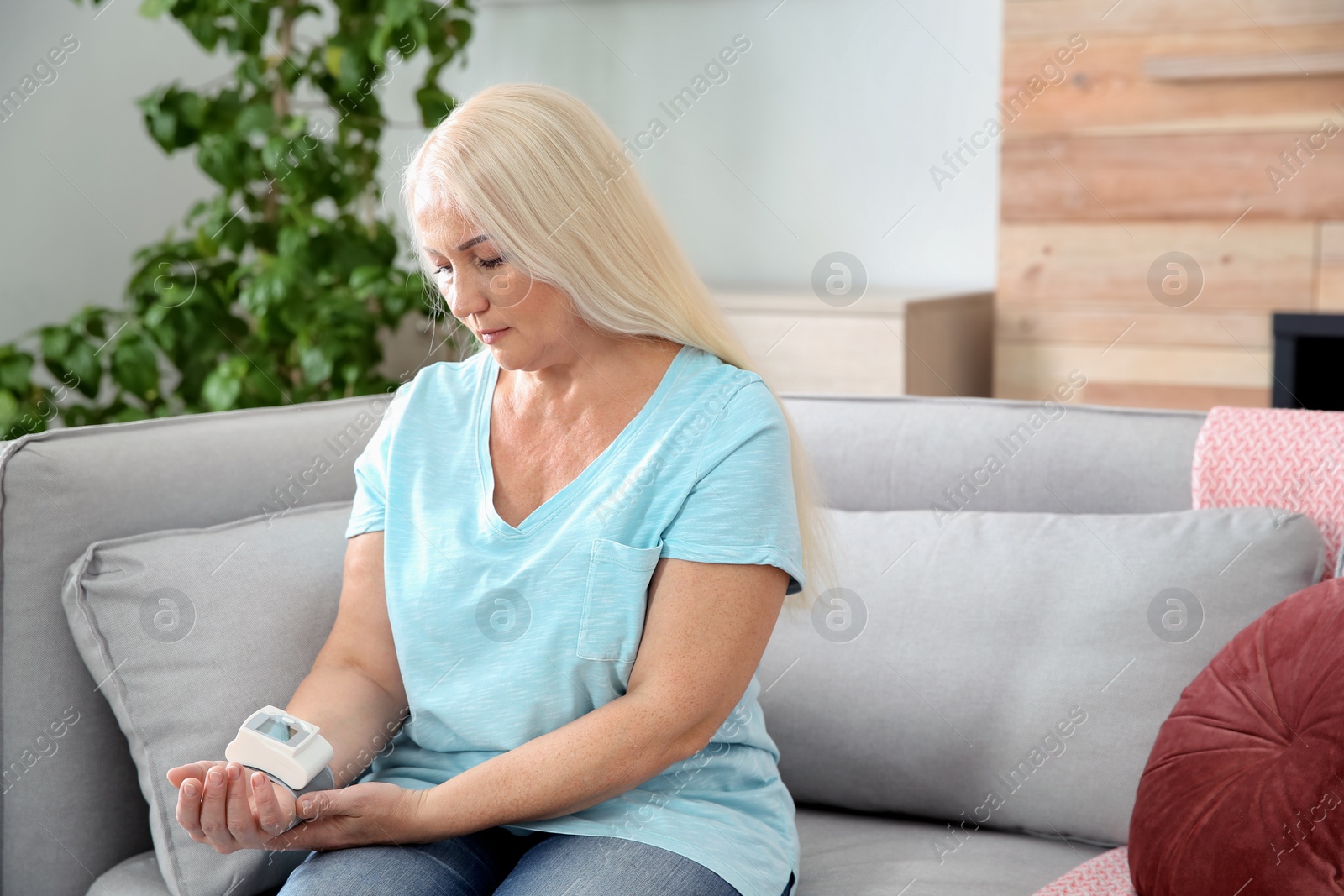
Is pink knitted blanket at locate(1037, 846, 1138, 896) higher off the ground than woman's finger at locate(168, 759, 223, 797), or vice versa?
woman's finger at locate(168, 759, 223, 797)

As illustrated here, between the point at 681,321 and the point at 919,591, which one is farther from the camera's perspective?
the point at 919,591

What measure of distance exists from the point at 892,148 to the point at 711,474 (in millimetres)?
1965

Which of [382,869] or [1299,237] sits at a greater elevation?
[1299,237]

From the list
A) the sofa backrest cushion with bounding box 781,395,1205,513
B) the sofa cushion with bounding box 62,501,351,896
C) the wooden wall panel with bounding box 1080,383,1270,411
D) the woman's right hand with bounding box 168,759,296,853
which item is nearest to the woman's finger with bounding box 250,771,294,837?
the woman's right hand with bounding box 168,759,296,853

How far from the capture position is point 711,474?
1.07 meters

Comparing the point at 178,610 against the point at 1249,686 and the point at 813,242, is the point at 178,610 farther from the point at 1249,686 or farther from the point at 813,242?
the point at 813,242

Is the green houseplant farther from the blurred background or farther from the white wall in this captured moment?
the white wall

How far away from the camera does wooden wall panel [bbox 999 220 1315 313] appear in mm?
2230

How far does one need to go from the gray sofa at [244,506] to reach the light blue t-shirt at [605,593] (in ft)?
0.62

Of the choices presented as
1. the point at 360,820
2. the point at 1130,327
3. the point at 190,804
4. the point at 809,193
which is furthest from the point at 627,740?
the point at 809,193

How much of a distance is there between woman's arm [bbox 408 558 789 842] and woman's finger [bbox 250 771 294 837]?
0.11m

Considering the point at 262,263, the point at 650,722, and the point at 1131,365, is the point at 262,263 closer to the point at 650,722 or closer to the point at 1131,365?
the point at 1131,365

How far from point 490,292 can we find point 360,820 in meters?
0.45

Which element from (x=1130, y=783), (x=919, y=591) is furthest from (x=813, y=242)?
(x=1130, y=783)
